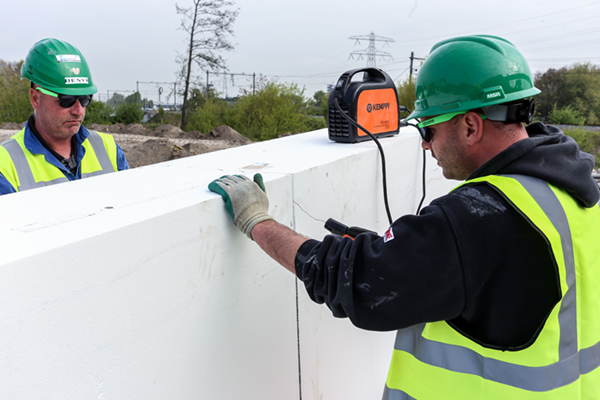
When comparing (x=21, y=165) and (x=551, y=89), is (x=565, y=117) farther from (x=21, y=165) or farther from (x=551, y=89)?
(x=21, y=165)

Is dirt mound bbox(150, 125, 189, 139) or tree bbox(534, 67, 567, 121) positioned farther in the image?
tree bbox(534, 67, 567, 121)

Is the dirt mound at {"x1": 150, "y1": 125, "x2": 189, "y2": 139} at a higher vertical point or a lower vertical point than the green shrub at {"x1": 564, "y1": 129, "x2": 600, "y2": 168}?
higher

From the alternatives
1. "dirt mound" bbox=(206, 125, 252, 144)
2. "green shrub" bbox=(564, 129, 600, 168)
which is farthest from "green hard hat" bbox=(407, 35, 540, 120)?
"green shrub" bbox=(564, 129, 600, 168)

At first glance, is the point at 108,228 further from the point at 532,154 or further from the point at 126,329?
the point at 532,154

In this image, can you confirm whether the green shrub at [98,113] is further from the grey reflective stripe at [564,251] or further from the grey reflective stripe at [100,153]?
the grey reflective stripe at [564,251]

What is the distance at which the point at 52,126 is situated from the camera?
2.36 metres

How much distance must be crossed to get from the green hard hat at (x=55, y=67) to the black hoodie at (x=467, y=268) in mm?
1894

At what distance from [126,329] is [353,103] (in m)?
1.84

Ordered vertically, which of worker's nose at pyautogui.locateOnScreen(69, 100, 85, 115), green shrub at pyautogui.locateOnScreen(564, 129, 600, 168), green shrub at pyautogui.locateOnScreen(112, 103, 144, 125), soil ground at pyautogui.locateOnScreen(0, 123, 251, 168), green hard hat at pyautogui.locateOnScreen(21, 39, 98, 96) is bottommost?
green shrub at pyautogui.locateOnScreen(564, 129, 600, 168)

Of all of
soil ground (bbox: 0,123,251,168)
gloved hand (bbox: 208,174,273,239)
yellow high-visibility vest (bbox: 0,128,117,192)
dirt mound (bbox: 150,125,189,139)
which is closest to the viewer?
gloved hand (bbox: 208,174,273,239)

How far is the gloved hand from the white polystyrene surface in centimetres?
5

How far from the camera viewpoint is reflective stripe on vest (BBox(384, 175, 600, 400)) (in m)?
1.15

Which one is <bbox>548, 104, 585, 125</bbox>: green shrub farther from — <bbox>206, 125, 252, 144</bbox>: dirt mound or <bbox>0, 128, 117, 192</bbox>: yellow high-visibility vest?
<bbox>0, 128, 117, 192</bbox>: yellow high-visibility vest

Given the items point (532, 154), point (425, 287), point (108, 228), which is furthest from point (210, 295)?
point (532, 154)
